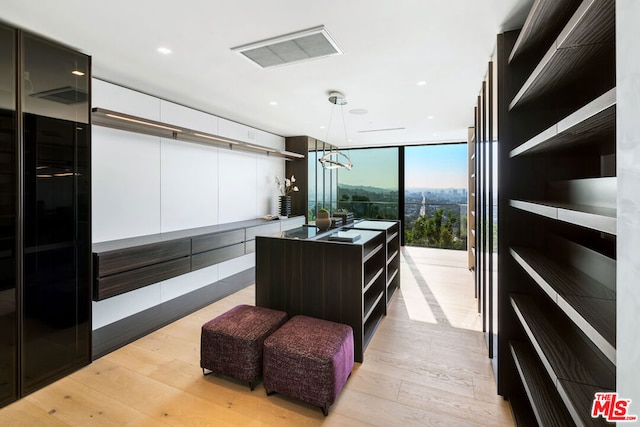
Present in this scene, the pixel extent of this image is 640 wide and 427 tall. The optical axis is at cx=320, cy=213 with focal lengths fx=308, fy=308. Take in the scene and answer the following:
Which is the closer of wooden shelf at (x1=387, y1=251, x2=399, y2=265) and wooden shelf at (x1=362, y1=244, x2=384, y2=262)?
wooden shelf at (x1=362, y1=244, x2=384, y2=262)

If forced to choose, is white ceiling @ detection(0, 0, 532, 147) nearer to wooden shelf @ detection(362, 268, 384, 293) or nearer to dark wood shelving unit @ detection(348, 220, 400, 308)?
dark wood shelving unit @ detection(348, 220, 400, 308)

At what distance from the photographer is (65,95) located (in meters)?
2.54

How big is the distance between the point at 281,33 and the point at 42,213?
2332mm

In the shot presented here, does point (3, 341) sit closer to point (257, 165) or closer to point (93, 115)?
point (93, 115)

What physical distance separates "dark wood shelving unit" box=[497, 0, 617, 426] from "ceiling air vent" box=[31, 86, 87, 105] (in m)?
3.31

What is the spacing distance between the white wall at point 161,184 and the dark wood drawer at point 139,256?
19.9 inches

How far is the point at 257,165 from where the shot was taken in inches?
233

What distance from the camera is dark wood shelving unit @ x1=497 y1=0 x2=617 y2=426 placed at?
112 cm

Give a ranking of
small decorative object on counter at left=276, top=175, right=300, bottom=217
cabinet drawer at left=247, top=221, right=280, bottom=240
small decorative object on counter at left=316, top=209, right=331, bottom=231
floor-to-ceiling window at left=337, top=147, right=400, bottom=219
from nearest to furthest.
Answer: small decorative object on counter at left=316, top=209, right=331, bottom=231 → cabinet drawer at left=247, top=221, right=280, bottom=240 → small decorative object on counter at left=276, top=175, right=300, bottom=217 → floor-to-ceiling window at left=337, top=147, right=400, bottom=219

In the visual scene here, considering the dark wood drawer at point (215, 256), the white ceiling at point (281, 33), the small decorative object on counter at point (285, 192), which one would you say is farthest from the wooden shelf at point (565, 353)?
the small decorative object on counter at point (285, 192)

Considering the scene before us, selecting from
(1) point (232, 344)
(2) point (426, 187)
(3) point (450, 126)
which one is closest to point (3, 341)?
(1) point (232, 344)

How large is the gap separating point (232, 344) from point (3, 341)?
5.27ft

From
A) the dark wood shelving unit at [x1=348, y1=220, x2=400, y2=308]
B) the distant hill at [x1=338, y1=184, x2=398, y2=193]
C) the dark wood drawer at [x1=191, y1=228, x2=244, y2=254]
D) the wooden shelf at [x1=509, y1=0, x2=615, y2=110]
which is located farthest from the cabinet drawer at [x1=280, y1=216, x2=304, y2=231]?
the wooden shelf at [x1=509, y1=0, x2=615, y2=110]

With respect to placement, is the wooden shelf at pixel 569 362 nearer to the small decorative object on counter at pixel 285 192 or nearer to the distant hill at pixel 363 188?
the small decorative object on counter at pixel 285 192
